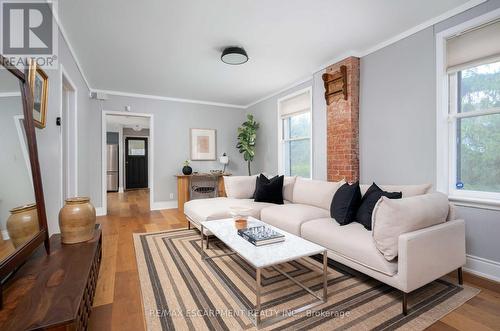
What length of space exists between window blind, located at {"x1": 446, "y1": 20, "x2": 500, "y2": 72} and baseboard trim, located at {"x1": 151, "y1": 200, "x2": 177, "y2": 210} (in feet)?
16.9

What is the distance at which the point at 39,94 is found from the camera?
1.91 metres

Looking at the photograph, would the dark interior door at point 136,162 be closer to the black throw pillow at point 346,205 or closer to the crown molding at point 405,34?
the crown molding at point 405,34

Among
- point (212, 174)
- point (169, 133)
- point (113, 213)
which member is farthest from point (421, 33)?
point (113, 213)

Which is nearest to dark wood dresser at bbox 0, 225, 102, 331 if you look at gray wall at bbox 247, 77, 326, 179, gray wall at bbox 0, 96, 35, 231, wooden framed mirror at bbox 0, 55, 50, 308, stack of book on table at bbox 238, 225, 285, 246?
wooden framed mirror at bbox 0, 55, 50, 308

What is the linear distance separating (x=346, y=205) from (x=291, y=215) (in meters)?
0.62

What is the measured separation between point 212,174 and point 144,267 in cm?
317

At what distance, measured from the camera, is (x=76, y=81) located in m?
3.44

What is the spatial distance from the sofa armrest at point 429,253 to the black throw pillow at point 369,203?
426 millimetres

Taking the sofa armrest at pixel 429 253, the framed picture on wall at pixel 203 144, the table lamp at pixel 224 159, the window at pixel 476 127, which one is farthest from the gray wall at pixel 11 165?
the table lamp at pixel 224 159

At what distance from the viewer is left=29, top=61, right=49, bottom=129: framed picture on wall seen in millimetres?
1709

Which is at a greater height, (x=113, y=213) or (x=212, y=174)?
(x=212, y=174)

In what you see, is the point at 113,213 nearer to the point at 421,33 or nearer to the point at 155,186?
the point at 155,186

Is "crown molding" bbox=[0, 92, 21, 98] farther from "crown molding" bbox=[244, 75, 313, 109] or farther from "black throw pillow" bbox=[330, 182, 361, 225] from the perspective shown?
"crown molding" bbox=[244, 75, 313, 109]

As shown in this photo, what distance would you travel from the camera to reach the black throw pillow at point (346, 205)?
232 centimetres
